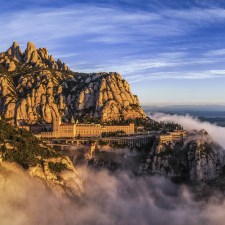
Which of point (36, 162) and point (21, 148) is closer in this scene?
point (36, 162)

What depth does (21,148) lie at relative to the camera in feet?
493

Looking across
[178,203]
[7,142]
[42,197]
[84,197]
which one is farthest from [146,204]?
[7,142]

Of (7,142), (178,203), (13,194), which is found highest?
(7,142)

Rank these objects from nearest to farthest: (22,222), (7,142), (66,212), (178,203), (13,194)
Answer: (22,222) < (13,194) < (66,212) < (7,142) < (178,203)

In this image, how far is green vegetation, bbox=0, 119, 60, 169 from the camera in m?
143

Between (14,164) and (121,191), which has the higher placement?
(14,164)

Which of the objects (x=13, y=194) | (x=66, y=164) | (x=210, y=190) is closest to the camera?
(x=13, y=194)

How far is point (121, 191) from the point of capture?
181375 mm

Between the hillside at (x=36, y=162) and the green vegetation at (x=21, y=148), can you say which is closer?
the hillside at (x=36, y=162)

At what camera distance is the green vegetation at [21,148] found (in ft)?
468

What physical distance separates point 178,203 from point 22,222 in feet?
252

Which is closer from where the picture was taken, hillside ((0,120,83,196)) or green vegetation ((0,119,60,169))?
hillside ((0,120,83,196))

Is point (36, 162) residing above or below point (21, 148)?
below

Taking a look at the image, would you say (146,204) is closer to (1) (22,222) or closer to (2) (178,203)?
(2) (178,203)
